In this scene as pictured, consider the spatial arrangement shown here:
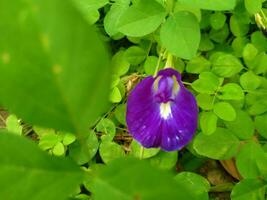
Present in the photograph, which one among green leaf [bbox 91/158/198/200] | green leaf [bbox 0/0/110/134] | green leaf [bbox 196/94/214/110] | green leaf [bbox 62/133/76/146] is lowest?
green leaf [bbox 62/133/76/146]

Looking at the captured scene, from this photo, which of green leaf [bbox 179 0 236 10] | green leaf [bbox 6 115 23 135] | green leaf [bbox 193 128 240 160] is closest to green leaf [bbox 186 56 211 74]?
green leaf [bbox 193 128 240 160]

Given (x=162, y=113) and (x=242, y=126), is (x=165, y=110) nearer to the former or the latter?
(x=162, y=113)

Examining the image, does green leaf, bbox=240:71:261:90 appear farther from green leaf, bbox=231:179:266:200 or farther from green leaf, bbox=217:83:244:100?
green leaf, bbox=231:179:266:200

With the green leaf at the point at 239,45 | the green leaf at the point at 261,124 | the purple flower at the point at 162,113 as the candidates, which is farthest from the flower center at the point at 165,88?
the green leaf at the point at 239,45

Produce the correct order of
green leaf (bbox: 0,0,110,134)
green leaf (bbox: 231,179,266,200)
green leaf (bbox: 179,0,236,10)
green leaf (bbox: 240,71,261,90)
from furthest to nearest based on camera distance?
green leaf (bbox: 240,71,261,90) → green leaf (bbox: 231,179,266,200) → green leaf (bbox: 179,0,236,10) → green leaf (bbox: 0,0,110,134)

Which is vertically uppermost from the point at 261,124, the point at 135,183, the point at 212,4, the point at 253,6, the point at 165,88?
the point at 135,183

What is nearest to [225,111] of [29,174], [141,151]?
[141,151]
